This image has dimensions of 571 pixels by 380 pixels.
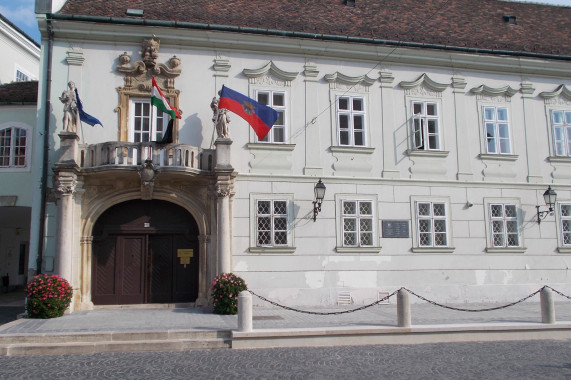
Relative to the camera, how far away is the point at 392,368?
9273 millimetres

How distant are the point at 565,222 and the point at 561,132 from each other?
3.30 meters

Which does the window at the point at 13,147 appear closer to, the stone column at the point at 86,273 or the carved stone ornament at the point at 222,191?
A: the stone column at the point at 86,273

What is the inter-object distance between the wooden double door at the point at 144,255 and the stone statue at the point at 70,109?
2712 mm

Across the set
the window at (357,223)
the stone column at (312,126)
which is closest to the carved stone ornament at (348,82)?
the stone column at (312,126)

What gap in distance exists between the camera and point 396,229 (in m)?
17.2

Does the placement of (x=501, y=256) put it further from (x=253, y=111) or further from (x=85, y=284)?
(x=85, y=284)

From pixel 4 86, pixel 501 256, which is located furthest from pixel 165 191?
pixel 501 256

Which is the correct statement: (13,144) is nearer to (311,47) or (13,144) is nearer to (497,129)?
(311,47)

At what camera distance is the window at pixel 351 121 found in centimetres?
1739

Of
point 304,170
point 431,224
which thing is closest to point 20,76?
point 304,170

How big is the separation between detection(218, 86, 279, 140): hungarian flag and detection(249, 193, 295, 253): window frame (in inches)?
78.7

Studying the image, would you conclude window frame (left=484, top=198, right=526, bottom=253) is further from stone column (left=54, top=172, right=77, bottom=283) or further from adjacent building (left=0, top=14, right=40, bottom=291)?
adjacent building (left=0, top=14, right=40, bottom=291)

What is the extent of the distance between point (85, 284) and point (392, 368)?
9.54 metres

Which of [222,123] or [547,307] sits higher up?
[222,123]
